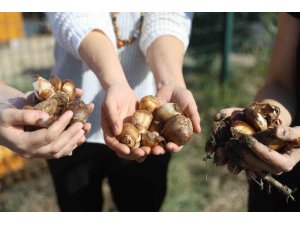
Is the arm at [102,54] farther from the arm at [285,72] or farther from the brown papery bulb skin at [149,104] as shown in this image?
the arm at [285,72]

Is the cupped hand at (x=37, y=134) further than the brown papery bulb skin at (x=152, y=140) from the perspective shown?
No

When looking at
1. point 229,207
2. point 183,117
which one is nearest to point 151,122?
point 183,117

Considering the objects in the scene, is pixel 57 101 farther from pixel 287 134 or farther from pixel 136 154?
pixel 287 134

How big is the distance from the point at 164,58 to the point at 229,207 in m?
1.35

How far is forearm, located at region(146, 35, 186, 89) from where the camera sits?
1689 millimetres

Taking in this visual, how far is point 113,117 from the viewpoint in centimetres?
146

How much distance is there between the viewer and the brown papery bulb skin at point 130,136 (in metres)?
1.47

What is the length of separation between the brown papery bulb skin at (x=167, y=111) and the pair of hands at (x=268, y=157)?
0.31 metres

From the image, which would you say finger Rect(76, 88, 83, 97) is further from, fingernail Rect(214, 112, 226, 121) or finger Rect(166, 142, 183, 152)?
fingernail Rect(214, 112, 226, 121)

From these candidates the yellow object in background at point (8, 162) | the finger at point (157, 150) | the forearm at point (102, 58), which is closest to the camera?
the finger at point (157, 150)

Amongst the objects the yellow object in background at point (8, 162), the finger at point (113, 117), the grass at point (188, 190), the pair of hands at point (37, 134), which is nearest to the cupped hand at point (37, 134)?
the pair of hands at point (37, 134)

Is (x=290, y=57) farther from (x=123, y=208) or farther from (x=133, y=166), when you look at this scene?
(x=123, y=208)

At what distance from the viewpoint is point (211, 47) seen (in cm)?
447

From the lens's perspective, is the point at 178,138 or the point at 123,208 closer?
the point at 178,138
